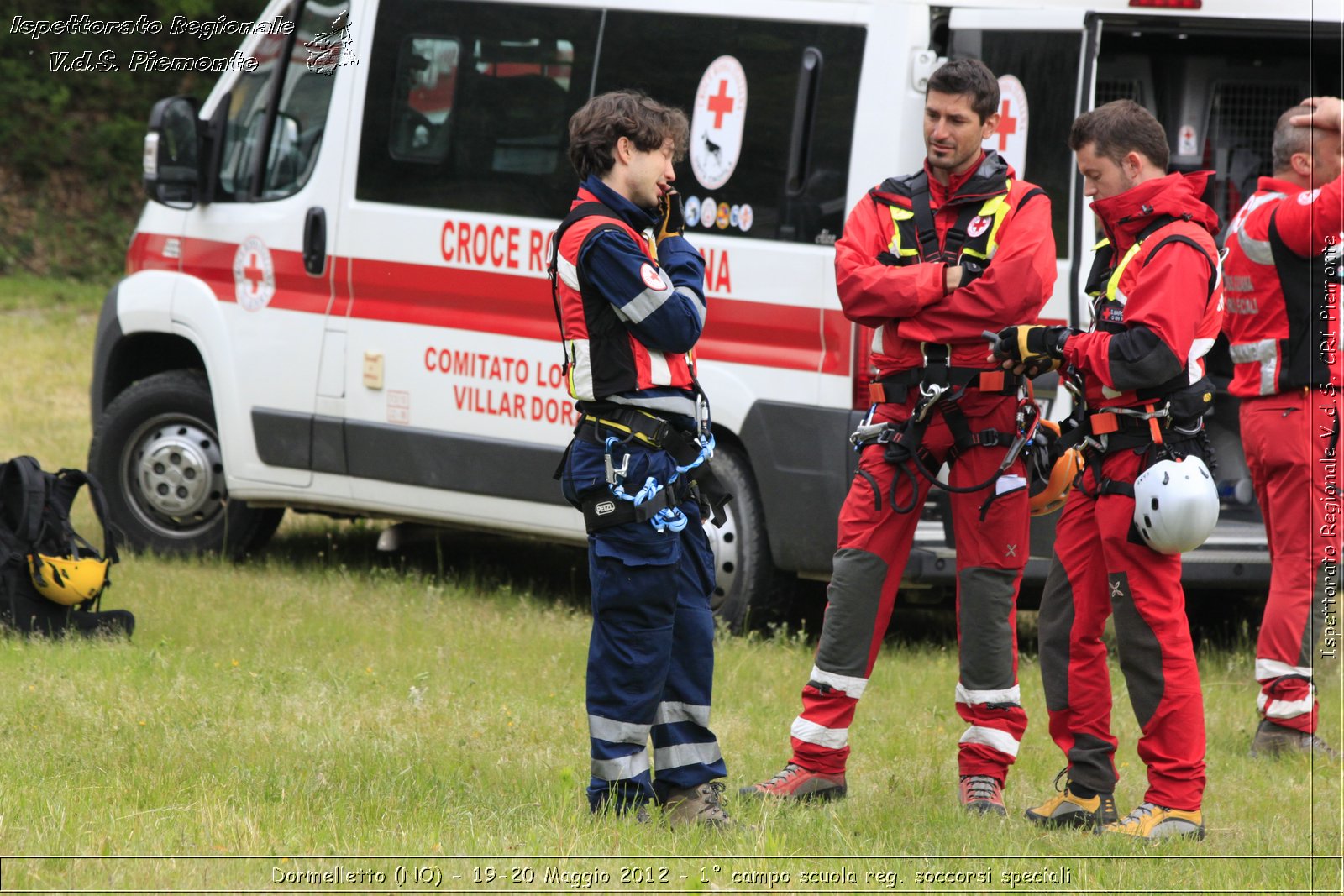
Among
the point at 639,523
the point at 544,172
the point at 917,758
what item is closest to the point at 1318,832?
the point at 917,758

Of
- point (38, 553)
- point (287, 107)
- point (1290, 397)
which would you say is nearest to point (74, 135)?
point (287, 107)

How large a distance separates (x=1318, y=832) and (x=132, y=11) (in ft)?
51.6

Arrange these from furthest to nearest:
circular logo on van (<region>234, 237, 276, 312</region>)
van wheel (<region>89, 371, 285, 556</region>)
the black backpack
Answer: van wheel (<region>89, 371, 285, 556</region>) < circular logo on van (<region>234, 237, 276, 312</region>) < the black backpack

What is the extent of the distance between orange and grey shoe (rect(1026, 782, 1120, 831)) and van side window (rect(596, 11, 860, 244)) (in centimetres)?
241

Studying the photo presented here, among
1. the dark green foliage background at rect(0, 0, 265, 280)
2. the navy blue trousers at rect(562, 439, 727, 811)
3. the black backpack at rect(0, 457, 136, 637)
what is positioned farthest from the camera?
the dark green foliage background at rect(0, 0, 265, 280)

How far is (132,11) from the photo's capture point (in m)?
17.1

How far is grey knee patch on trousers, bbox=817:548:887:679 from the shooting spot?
445cm

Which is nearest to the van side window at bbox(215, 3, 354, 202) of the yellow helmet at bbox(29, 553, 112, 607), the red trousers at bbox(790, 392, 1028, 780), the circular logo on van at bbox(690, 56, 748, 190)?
the circular logo on van at bbox(690, 56, 748, 190)

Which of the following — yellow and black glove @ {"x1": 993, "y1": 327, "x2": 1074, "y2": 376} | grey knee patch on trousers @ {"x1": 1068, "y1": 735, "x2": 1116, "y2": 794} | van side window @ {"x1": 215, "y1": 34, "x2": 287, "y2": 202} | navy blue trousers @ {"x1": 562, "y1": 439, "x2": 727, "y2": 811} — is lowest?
grey knee patch on trousers @ {"x1": 1068, "y1": 735, "x2": 1116, "y2": 794}

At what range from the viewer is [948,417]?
4414 mm

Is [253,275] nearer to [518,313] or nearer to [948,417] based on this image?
[518,313]

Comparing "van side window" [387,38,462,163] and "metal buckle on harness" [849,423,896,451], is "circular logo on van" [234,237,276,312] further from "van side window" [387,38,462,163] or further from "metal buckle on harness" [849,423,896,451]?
"metal buckle on harness" [849,423,896,451]

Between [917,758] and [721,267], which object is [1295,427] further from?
[721,267]

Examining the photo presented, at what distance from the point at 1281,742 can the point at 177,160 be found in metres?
5.27
